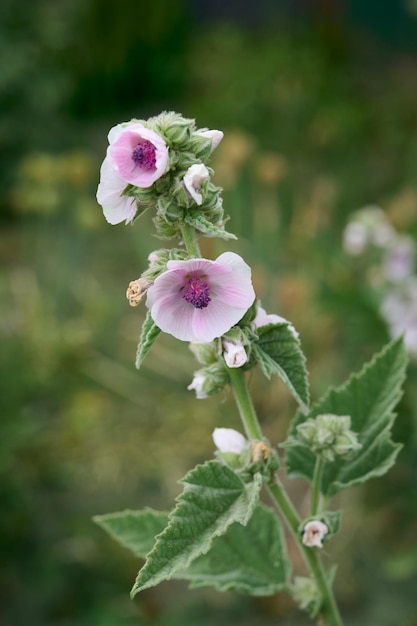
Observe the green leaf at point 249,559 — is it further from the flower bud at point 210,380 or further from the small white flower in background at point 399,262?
the small white flower in background at point 399,262

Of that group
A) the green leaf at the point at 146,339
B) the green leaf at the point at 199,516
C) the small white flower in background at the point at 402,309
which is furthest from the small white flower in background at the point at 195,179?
the small white flower in background at the point at 402,309

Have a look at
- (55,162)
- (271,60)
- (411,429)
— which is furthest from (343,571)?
(271,60)

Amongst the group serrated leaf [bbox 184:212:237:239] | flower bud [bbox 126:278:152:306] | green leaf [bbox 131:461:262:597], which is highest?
serrated leaf [bbox 184:212:237:239]

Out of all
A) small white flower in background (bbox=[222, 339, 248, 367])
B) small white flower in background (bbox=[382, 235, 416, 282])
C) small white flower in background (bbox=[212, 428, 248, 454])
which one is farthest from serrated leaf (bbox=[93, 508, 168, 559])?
small white flower in background (bbox=[382, 235, 416, 282])

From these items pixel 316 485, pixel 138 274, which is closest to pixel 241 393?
pixel 316 485

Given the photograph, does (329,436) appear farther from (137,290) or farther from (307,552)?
(137,290)

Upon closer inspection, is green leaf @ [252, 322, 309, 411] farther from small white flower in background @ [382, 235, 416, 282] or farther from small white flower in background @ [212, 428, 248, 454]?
small white flower in background @ [382, 235, 416, 282]
